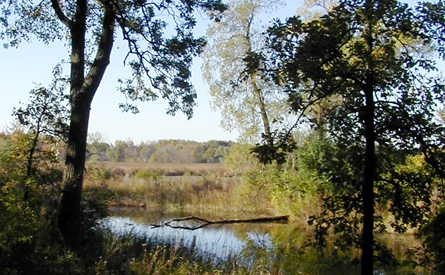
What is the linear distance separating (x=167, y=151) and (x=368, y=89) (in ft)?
154

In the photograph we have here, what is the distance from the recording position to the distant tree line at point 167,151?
49938 mm

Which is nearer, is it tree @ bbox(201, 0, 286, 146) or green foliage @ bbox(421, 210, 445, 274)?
green foliage @ bbox(421, 210, 445, 274)

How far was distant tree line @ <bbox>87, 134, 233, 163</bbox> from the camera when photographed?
4994cm

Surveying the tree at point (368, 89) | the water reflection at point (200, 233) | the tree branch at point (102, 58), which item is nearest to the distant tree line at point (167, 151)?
the water reflection at point (200, 233)

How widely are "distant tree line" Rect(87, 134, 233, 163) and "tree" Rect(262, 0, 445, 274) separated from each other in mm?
42058

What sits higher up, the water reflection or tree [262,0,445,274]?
tree [262,0,445,274]

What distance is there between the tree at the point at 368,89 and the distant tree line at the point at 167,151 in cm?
4206

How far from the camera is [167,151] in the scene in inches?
2061

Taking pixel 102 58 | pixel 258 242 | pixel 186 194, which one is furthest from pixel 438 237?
pixel 186 194

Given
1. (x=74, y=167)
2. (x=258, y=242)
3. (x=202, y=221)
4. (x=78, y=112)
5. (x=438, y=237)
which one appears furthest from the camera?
(x=202, y=221)

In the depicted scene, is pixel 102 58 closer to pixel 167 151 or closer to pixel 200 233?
pixel 200 233

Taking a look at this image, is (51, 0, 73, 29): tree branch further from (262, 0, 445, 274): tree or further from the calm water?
(262, 0, 445, 274): tree

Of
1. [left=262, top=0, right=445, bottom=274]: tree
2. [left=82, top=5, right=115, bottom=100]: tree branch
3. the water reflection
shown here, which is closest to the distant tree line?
the water reflection

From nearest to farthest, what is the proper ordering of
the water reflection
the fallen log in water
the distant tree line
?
the water reflection
the fallen log in water
the distant tree line
